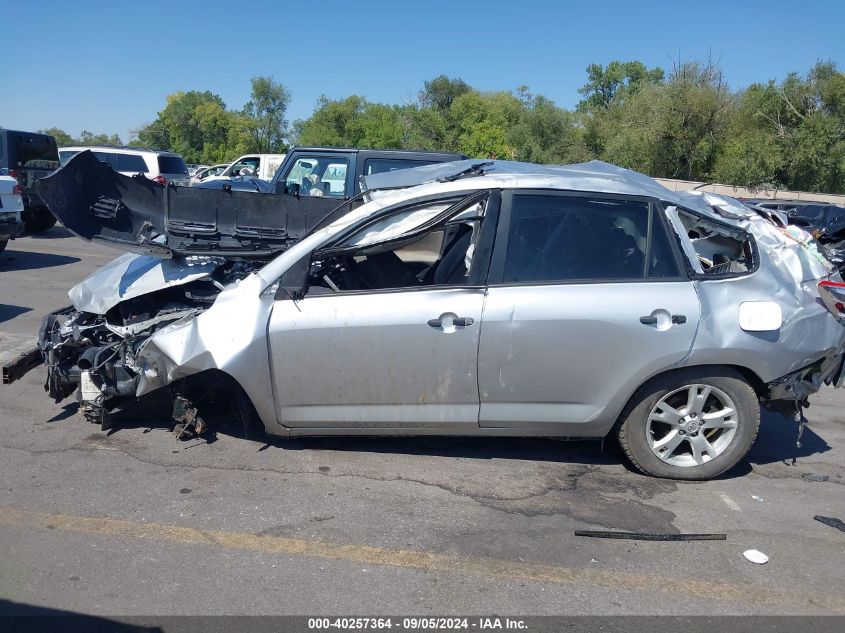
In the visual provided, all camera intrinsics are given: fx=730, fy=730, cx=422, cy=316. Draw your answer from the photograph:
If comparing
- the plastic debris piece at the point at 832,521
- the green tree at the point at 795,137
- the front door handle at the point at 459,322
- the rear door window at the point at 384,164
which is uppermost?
the green tree at the point at 795,137

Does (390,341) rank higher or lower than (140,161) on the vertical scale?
lower

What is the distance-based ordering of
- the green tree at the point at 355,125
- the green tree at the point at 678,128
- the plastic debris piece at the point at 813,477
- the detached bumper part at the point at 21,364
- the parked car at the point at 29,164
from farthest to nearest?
the green tree at the point at 355,125
the green tree at the point at 678,128
the parked car at the point at 29,164
the detached bumper part at the point at 21,364
the plastic debris piece at the point at 813,477

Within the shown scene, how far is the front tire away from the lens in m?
4.48

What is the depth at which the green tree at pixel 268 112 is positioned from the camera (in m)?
59.9

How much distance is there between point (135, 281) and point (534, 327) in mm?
2924

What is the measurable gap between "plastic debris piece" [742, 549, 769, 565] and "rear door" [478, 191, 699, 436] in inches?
41.6

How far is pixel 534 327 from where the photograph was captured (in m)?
4.30

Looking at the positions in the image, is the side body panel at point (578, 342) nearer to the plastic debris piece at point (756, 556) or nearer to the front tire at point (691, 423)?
the front tire at point (691, 423)

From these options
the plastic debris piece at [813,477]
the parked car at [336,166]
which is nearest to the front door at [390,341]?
the plastic debris piece at [813,477]

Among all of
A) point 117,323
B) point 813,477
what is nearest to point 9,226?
point 117,323

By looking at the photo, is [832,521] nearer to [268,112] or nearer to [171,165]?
[171,165]

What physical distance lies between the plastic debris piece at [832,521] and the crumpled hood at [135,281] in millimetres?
4266

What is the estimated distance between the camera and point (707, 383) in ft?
14.7

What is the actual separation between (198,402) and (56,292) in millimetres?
6178
